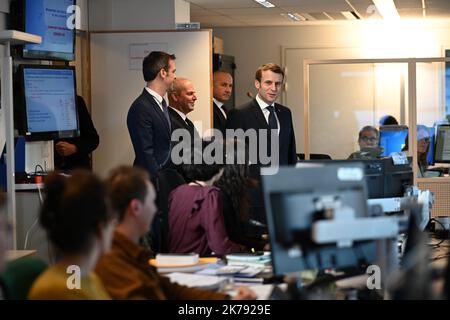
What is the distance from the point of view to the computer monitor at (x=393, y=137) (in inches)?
295

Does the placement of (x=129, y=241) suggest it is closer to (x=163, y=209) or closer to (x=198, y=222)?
(x=198, y=222)

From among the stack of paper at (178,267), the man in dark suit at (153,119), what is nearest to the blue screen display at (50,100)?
the man in dark suit at (153,119)

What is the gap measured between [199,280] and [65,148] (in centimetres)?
376

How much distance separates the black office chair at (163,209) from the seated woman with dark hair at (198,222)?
131mm

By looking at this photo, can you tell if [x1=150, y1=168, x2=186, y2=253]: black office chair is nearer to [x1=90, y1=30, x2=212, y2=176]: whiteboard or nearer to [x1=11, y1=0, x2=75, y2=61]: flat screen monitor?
[x1=11, y1=0, x2=75, y2=61]: flat screen monitor

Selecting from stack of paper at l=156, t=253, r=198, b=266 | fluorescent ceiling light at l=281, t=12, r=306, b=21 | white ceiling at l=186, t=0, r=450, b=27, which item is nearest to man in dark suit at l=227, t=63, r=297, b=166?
stack of paper at l=156, t=253, r=198, b=266

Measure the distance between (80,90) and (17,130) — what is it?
6.09 ft

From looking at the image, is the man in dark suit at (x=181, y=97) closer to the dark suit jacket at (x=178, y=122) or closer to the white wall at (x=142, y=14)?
the dark suit jacket at (x=178, y=122)

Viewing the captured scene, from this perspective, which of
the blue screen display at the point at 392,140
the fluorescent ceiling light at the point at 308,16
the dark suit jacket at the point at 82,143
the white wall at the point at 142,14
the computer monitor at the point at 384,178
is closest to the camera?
the computer monitor at the point at 384,178

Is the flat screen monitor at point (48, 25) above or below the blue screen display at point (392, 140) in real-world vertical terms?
above

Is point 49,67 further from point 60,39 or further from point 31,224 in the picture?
point 31,224

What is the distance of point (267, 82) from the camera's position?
245 inches

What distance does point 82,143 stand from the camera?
7406 mm
